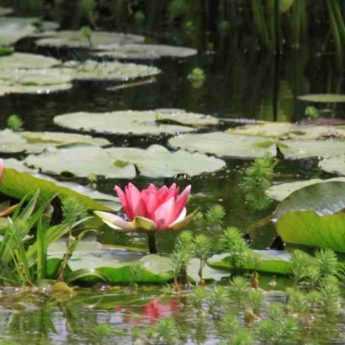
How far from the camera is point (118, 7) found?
29.3 feet

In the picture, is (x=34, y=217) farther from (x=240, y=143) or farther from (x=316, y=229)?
(x=240, y=143)

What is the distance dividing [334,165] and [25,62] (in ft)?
8.78

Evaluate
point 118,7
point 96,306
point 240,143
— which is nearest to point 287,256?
point 96,306

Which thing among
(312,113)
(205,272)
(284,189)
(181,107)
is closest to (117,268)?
(205,272)

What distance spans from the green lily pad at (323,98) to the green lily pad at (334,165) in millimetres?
1567

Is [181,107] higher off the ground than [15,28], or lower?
lower

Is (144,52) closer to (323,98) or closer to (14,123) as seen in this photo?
(323,98)

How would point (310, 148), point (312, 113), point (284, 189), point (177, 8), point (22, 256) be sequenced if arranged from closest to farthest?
point (22, 256), point (284, 189), point (310, 148), point (312, 113), point (177, 8)

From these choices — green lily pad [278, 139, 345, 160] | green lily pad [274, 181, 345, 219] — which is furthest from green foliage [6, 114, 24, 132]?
green lily pad [274, 181, 345, 219]

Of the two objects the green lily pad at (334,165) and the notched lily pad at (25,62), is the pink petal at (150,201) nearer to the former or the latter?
the green lily pad at (334,165)

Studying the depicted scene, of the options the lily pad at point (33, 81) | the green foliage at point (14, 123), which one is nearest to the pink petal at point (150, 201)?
the green foliage at point (14, 123)

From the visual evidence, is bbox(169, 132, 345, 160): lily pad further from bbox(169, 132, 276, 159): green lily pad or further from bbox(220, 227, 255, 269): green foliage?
bbox(220, 227, 255, 269): green foliage

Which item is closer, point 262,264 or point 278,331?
point 278,331

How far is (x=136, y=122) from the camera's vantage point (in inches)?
196
